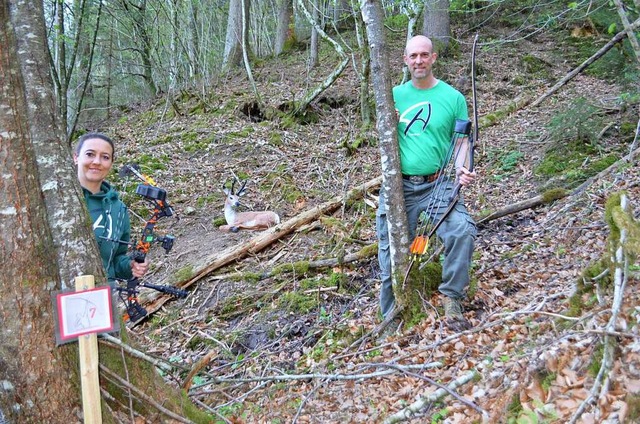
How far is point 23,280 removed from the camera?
7.73 ft

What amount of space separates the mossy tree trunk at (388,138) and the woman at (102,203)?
2094 mm

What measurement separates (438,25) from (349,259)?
9.48 metres

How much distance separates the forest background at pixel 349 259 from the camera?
247 cm

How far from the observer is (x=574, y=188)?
6.10 metres

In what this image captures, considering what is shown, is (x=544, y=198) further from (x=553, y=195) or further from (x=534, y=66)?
(x=534, y=66)

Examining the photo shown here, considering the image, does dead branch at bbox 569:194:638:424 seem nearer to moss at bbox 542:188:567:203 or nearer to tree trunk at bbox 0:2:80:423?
tree trunk at bbox 0:2:80:423

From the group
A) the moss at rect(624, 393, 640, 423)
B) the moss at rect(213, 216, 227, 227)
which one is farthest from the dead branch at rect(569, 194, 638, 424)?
the moss at rect(213, 216, 227, 227)

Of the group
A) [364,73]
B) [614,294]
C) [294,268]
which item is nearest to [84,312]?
[614,294]

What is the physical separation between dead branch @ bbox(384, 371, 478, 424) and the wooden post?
1643mm

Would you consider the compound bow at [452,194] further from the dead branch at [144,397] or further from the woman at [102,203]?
the woman at [102,203]

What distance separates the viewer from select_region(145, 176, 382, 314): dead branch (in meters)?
6.06

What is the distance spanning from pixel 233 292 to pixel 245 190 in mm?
3254

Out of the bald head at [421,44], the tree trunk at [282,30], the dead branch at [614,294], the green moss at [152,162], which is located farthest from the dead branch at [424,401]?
the tree trunk at [282,30]

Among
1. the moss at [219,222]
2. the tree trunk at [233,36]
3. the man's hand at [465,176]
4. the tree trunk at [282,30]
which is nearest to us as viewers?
the man's hand at [465,176]
